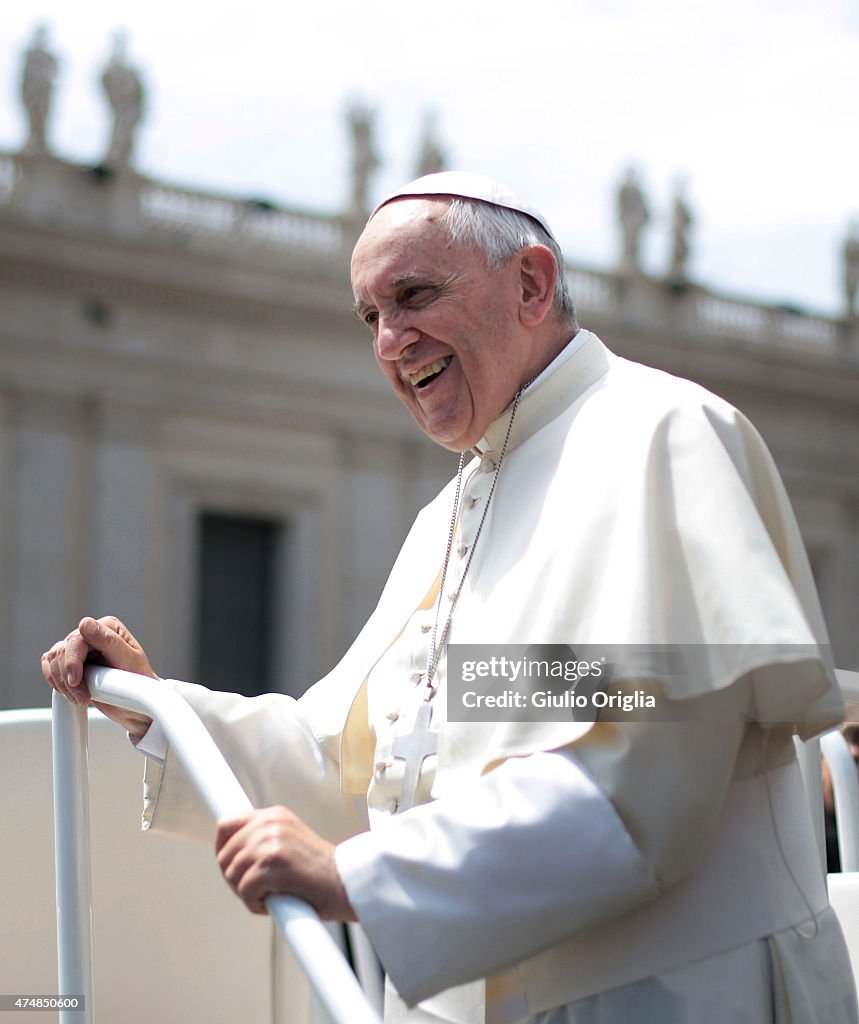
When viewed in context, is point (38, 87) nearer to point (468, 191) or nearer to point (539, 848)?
point (468, 191)

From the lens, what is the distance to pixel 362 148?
19.8 meters

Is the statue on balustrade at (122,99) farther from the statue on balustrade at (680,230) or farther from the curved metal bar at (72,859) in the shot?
the curved metal bar at (72,859)

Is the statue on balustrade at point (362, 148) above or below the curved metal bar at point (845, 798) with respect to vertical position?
above

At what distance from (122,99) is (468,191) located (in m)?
16.8

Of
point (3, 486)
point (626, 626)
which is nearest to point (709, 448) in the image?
point (626, 626)

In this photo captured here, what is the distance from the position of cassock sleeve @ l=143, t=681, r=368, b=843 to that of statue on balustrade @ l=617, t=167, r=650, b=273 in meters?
18.8

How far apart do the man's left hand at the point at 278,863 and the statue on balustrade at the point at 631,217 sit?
19.5 m

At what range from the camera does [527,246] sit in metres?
2.26

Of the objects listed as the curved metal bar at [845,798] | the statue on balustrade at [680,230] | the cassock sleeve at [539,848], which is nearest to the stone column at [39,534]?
the statue on balustrade at [680,230]

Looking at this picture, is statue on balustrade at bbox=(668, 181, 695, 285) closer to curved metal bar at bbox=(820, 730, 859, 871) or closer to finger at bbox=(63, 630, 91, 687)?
curved metal bar at bbox=(820, 730, 859, 871)

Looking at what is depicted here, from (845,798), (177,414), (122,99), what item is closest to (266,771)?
(845,798)

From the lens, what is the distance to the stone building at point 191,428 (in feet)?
56.6

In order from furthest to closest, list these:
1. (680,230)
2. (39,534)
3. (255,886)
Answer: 1. (680,230)
2. (39,534)
3. (255,886)

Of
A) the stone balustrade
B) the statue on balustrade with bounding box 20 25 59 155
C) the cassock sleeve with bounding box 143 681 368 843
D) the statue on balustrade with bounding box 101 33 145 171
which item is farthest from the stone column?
the cassock sleeve with bounding box 143 681 368 843
